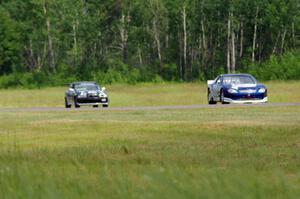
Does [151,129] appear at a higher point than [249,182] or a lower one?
lower

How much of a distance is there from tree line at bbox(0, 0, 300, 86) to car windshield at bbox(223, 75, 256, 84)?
48.3 meters

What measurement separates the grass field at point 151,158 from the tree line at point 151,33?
203 ft

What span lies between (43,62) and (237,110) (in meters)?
85.9

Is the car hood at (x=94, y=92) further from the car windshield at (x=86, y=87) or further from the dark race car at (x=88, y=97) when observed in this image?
the car windshield at (x=86, y=87)

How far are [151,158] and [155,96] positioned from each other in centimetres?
5125

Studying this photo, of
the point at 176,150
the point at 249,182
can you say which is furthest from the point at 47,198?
the point at 176,150

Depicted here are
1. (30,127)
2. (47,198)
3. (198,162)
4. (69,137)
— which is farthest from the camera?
(30,127)

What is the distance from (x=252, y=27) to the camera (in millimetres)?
106750

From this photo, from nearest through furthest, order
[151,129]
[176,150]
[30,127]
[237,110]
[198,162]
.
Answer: [198,162] < [176,150] < [151,129] < [30,127] < [237,110]

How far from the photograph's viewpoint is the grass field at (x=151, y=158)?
21.6ft

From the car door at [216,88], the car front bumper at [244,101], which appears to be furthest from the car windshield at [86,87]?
the car front bumper at [244,101]

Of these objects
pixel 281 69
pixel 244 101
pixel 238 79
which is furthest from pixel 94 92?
pixel 281 69

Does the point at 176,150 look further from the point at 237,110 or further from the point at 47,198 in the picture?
the point at 237,110

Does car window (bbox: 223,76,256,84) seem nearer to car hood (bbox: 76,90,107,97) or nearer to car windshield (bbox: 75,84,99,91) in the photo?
car hood (bbox: 76,90,107,97)
